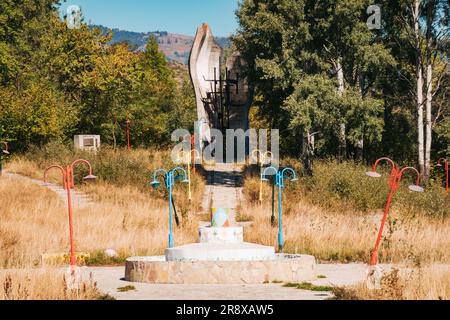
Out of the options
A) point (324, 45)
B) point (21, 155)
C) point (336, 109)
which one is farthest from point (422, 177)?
point (21, 155)

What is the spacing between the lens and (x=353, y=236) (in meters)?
25.5

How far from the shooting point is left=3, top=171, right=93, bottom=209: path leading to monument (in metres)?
34.8

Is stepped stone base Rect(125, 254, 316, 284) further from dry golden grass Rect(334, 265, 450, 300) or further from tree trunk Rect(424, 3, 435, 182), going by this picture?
tree trunk Rect(424, 3, 435, 182)

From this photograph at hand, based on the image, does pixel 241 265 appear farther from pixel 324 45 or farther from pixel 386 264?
pixel 324 45

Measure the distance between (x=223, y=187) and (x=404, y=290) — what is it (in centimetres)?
2819

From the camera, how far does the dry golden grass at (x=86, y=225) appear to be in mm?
24531

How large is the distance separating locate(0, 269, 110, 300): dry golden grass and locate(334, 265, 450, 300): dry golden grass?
425 centimetres

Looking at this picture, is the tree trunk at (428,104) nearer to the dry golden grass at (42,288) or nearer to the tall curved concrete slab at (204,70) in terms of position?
the tall curved concrete slab at (204,70)

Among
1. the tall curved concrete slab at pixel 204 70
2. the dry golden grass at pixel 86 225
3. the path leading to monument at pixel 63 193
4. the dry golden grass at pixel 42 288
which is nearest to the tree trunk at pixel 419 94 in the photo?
the dry golden grass at pixel 86 225

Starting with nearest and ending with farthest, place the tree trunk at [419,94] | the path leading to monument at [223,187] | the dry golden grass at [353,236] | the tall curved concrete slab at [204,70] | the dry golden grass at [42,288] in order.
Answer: the dry golden grass at [42,288], the dry golden grass at [353,236], the path leading to monument at [223,187], the tree trunk at [419,94], the tall curved concrete slab at [204,70]

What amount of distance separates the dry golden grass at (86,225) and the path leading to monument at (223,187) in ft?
8.93

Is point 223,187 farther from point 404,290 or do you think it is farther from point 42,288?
point 404,290

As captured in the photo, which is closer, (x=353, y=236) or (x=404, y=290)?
(x=404, y=290)

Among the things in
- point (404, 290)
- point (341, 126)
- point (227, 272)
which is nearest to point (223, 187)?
point (341, 126)
